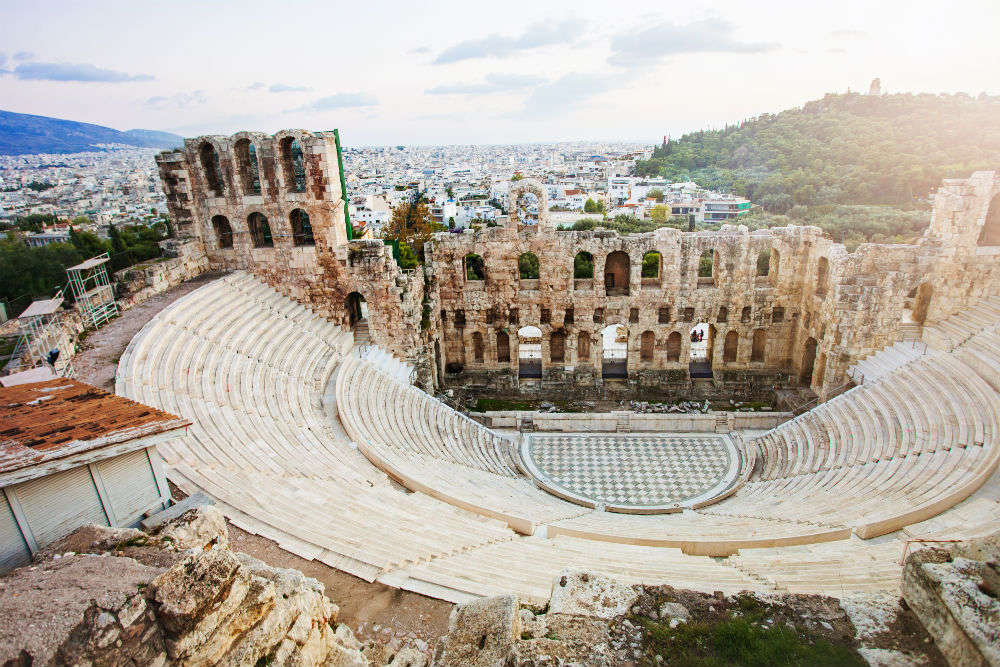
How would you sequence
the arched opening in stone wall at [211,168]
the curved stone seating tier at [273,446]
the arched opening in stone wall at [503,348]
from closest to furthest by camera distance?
the curved stone seating tier at [273,446] < the arched opening in stone wall at [211,168] < the arched opening in stone wall at [503,348]

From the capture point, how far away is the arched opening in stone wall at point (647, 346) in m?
24.9

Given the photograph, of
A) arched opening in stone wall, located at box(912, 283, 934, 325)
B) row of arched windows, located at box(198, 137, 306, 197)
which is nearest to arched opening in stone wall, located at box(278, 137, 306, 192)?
row of arched windows, located at box(198, 137, 306, 197)

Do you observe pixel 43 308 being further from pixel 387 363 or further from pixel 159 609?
pixel 159 609

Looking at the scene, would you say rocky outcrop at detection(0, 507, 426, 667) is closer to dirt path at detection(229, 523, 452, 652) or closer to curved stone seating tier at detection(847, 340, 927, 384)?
dirt path at detection(229, 523, 452, 652)

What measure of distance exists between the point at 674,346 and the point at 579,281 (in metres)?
5.49

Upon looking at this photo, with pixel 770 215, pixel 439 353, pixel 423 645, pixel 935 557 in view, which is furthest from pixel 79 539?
→ pixel 770 215

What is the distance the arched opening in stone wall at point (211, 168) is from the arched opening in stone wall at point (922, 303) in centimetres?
2797

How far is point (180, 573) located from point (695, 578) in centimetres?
816

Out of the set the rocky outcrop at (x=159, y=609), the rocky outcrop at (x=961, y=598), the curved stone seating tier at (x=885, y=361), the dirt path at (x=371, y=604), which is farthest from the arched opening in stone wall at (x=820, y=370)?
the rocky outcrop at (x=159, y=609)

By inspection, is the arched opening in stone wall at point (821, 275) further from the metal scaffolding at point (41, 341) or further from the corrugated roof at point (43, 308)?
the corrugated roof at point (43, 308)

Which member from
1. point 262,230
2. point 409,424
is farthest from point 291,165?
point 409,424

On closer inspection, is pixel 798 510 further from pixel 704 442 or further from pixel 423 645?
pixel 423 645

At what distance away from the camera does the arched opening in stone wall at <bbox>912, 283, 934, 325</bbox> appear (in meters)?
21.2

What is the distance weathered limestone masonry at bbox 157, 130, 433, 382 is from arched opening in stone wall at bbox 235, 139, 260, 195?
4 centimetres
